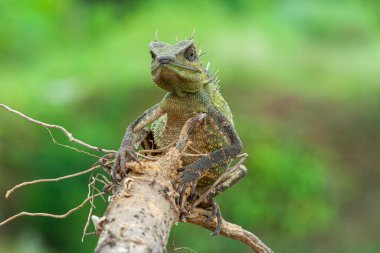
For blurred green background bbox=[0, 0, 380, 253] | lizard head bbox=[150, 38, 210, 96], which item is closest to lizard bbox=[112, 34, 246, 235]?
lizard head bbox=[150, 38, 210, 96]

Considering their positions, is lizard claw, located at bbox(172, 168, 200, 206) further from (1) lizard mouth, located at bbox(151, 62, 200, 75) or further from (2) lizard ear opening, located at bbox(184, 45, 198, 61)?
(2) lizard ear opening, located at bbox(184, 45, 198, 61)

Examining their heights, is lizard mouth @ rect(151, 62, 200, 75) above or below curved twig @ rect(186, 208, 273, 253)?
above

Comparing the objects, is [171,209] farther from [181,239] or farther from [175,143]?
[181,239]

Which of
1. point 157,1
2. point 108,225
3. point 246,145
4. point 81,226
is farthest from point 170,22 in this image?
point 108,225

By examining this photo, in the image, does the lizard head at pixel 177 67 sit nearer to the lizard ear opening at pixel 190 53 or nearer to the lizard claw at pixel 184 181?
the lizard ear opening at pixel 190 53

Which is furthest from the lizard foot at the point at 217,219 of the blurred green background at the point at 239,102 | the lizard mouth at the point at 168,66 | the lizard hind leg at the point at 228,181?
the blurred green background at the point at 239,102

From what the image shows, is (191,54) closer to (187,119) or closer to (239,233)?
(187,119)
